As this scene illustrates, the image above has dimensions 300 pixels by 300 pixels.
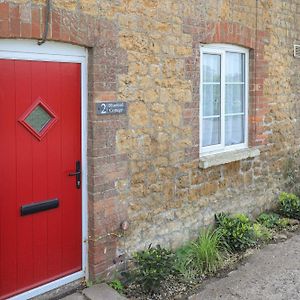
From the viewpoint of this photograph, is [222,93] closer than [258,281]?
No

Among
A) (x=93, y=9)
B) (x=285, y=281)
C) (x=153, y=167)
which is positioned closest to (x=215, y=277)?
(x=285, y=281)

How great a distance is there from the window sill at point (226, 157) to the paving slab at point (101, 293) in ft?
6.99

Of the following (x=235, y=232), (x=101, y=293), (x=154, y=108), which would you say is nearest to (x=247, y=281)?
(x=235, y=232)

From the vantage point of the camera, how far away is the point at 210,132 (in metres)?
6.22

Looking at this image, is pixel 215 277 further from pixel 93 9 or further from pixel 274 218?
pixel 93 9

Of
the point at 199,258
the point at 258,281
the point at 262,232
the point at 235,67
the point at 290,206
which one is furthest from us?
the point at 290,206

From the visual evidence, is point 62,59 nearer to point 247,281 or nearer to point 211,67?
point 211,67

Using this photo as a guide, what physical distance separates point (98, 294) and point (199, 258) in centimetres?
152

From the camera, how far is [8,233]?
156 inches

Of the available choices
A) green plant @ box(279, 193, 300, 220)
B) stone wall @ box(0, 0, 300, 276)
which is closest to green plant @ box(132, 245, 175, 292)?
stone wall @ box(0, 0, 300, 276)

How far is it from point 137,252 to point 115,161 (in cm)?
109

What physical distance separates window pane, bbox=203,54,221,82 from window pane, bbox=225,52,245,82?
0.80 feet

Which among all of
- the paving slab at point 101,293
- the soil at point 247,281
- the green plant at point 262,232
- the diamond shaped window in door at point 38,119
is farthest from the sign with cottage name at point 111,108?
the green plant at point 262,232

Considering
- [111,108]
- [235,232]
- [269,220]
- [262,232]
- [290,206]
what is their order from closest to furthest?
[111,108] < [235,232] < [262,232] < [269,220] < [290,206]
